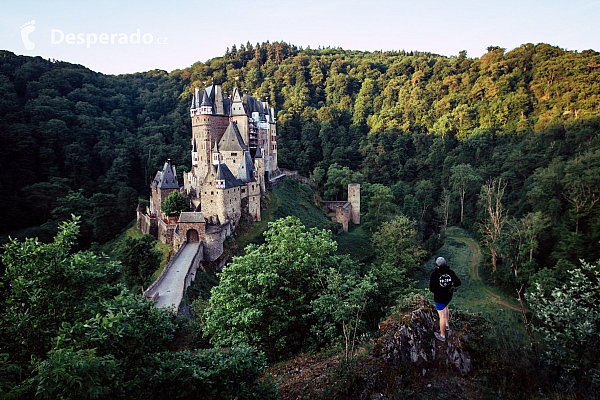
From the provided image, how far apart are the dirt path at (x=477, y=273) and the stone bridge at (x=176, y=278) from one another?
2204 centimetres

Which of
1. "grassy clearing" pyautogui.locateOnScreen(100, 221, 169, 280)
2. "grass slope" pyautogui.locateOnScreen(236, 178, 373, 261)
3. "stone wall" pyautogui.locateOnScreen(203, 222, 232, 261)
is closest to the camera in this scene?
"stone wall" pyautogui.locateOnScreen(203, 222, 232, 261)

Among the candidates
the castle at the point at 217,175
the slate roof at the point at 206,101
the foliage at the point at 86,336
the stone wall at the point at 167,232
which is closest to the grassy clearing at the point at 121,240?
the stone wall at the point at 167,232

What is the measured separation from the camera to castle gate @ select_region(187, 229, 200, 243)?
27.8 meters

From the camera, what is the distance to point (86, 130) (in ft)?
201

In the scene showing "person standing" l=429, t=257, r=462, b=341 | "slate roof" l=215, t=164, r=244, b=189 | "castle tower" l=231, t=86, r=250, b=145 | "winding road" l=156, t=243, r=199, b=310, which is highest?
"castle tower" l=231, t=86, r=250, b=145

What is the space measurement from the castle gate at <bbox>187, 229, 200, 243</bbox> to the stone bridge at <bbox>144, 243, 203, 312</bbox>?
0.41m

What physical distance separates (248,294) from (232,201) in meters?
18.0

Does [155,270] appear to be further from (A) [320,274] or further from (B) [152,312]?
(B) [152,312]

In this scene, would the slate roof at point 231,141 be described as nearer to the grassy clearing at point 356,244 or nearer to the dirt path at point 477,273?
the grassy clearing at point 356,244

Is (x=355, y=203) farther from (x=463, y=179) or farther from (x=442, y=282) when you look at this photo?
(x=442, y=282)

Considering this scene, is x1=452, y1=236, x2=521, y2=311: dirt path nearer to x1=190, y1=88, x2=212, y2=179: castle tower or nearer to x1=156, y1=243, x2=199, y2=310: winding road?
x1=156, y1=243, x2=199, y2=310: winding road

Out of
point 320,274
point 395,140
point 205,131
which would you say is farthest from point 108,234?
point 395,140

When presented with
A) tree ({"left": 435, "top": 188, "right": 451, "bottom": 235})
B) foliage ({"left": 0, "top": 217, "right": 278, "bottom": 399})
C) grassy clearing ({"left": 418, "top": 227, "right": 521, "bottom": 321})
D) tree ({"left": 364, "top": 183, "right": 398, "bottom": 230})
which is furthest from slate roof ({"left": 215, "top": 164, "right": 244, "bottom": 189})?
tree ({"left": 435, "top": 188, "right": 451, "bottom": 235})

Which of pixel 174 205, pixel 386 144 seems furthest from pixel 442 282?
pixel 386 144
